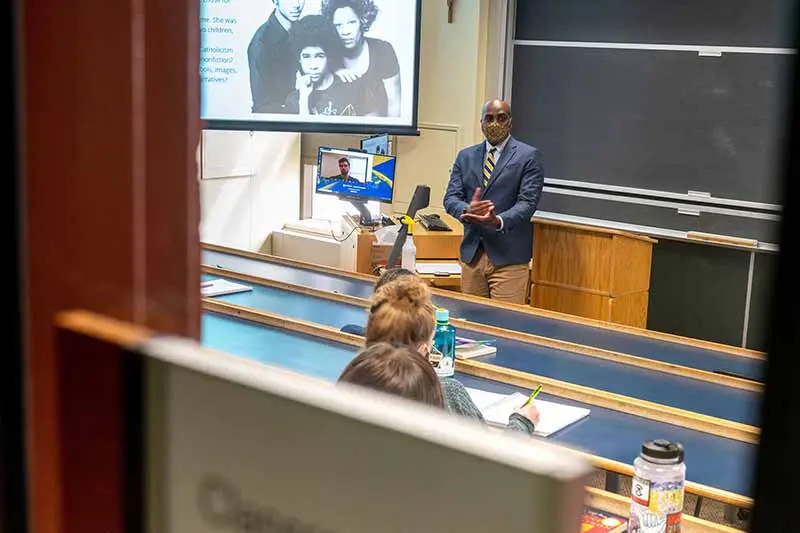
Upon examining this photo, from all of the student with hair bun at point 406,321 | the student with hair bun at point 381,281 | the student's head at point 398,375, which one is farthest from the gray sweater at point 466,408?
the student with hair bun at point 381,281

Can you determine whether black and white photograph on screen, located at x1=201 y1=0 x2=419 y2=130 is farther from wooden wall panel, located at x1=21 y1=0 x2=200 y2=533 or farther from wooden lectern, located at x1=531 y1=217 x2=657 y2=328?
wooden wall panel, located at x1=21 y1=0 x2=200 y2=533

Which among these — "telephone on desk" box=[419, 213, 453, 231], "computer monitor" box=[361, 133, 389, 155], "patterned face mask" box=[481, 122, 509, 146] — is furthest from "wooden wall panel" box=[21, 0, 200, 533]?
"computer monitor" box=[361, 133, 389, 155]

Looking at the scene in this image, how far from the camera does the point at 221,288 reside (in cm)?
364

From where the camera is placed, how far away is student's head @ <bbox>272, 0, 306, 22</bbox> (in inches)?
204

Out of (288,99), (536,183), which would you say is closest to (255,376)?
Answer: (536,183)

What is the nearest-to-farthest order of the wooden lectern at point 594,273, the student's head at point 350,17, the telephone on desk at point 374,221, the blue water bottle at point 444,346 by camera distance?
the blue water bottle at point 444,346 < the wooden lectern at point 594,273 < the student's head at point 350,17 < the telephone on desk at point 374,221

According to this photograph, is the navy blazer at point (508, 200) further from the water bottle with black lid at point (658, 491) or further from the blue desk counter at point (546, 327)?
the water bottle with black lid at point (658, 491)

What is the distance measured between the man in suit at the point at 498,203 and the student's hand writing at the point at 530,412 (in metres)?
2.36

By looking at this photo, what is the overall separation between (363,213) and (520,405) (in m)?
3.25

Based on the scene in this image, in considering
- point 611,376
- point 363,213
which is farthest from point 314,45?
point 611,376

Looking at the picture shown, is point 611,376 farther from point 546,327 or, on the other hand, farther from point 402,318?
point 402,318

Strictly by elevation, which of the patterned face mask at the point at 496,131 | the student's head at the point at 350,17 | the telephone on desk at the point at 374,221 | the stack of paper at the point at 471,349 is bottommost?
the stack of paper at the point at 471,349

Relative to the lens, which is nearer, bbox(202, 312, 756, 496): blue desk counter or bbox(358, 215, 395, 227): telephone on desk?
bbox(202, 312, 756, 496): blue desk counter

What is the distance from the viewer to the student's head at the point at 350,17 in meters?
5.34
